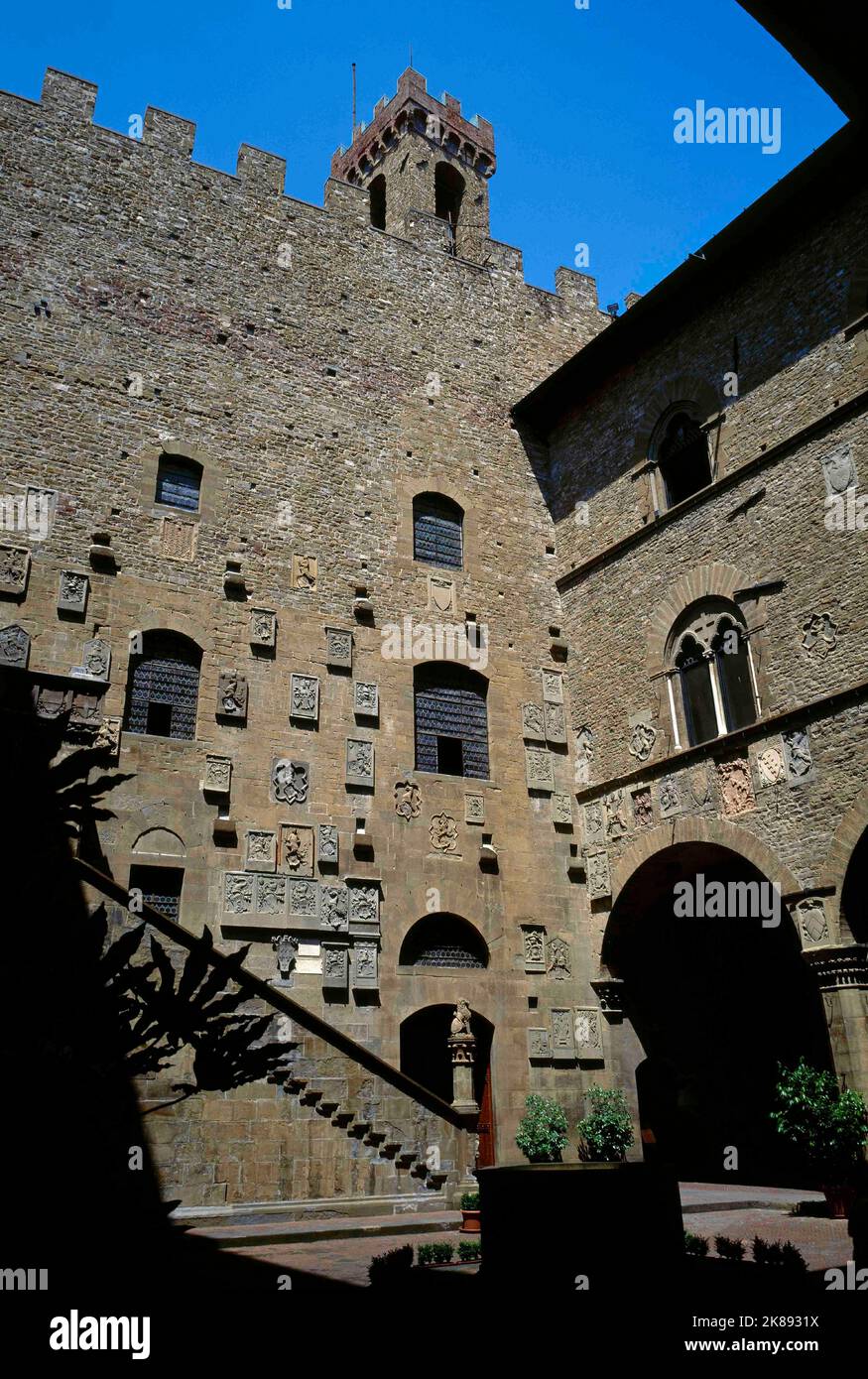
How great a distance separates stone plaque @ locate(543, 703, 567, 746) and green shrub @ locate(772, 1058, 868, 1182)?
6612 mm

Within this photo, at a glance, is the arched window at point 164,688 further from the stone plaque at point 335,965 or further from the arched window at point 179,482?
the stone plaque at point 335,965

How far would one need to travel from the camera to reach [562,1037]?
14.3 metres

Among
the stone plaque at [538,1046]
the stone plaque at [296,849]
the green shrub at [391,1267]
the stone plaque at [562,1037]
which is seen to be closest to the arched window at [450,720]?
the stone plaque at [296,849]

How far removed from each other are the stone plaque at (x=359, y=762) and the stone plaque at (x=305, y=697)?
0.68m

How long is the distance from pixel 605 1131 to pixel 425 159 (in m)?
24.3

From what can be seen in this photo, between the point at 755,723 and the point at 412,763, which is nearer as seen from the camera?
the point at 755,723

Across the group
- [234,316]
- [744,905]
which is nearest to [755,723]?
[744,905]

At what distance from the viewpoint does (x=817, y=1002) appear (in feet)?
50.4

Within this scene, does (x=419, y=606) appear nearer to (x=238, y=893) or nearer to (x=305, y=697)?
(x=305, y=697)

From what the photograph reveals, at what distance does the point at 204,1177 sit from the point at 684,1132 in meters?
9.14

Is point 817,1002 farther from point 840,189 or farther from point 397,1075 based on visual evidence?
point 840,189

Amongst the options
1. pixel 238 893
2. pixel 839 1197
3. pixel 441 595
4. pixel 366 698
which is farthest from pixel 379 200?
pixel 839 1197

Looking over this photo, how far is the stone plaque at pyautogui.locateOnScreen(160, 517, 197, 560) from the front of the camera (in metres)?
14.2

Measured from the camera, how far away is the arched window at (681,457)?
15.5 meters
